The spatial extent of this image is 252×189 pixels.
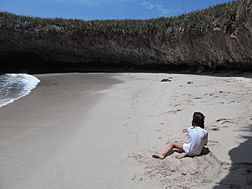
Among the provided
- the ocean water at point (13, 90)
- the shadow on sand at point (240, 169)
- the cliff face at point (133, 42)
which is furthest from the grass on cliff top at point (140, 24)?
the shadow on sand at point (240, 169)

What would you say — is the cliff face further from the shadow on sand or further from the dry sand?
the shadow on sand

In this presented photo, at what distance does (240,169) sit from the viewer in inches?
164

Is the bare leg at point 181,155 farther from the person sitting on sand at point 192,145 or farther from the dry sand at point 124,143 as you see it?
the dry sand at point 124,143

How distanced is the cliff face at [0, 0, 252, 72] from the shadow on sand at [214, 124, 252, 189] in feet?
27.0

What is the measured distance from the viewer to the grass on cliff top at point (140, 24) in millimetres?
15993

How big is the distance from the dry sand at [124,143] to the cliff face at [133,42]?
5925 mm

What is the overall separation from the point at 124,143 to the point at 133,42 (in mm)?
17006

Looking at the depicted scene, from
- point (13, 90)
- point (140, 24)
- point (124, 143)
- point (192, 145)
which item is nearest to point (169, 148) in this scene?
point (192, 145)

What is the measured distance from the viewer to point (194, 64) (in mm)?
18953

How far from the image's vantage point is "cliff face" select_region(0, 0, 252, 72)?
14960 millimetres

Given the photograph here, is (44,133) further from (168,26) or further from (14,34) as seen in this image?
(14,34)

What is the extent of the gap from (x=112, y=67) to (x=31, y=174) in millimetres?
21088

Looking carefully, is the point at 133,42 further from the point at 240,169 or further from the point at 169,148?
the point at 240,169

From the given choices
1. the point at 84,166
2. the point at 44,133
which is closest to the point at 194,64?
the point at 44,133
